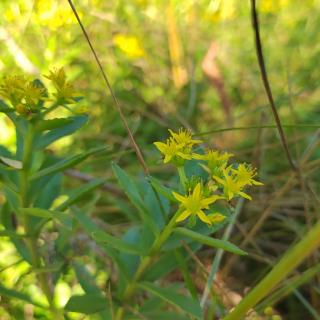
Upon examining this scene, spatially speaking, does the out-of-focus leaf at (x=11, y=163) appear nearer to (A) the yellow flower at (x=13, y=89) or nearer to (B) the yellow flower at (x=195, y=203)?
(A) the yellow flower at (x=13, y=89)

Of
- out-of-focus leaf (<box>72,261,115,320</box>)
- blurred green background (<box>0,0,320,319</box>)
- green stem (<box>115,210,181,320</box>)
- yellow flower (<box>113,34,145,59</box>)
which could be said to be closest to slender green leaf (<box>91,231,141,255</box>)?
green stem (<box>115,210,181,320</box>)

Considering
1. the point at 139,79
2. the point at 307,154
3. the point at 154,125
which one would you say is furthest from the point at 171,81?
the point at 307,154

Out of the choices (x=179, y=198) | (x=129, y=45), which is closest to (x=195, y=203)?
(x=179, y=198)

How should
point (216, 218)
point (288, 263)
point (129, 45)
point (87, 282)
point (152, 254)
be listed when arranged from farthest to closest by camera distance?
point (129, 45) → point (87, 282) → point (152, 254) → point (216, 218) → point (288, 263)

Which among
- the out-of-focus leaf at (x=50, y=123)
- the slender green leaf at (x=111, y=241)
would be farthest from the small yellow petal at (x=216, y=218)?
the out-of-focus leaf at (x=50, y=123)

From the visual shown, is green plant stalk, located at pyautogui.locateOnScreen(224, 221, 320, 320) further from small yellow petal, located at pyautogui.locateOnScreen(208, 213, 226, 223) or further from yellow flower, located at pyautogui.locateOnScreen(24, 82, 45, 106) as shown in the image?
yellow flower, located at pyautogui.locateOnScreen(24, 82, 45, 106)

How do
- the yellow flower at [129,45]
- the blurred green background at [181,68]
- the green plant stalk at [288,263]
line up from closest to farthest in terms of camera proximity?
the green plant stalk at [288,263] → the blurred green background at [181,68] → the yellow flower at [129,45]

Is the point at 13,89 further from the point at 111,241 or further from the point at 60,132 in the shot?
the point at 111,241

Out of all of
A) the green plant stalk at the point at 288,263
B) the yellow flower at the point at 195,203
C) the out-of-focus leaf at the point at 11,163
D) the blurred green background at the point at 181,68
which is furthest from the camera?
the blurred green background at the point at 181,68
